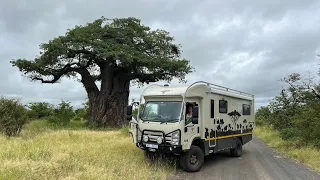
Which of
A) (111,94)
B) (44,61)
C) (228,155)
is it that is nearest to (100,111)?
(111,94)

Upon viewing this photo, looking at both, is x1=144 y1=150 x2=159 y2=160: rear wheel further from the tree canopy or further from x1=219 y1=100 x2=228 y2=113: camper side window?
the tree canopy

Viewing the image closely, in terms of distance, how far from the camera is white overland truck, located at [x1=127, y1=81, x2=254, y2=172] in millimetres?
10453

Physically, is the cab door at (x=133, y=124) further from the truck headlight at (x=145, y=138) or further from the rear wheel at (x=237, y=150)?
the rear wheel at (x=237, y=150)

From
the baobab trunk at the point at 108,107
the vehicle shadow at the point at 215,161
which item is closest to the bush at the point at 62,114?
the baobab trunk at the point at 108,107

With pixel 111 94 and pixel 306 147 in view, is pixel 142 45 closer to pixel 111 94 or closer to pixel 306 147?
pixel 111 94

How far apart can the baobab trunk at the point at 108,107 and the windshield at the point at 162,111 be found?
1839 cm

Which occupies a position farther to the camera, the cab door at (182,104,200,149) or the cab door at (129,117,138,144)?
the cab door at (129,117,138,144)

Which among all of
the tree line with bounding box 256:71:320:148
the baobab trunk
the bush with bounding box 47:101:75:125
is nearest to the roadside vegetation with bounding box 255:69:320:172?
the tree line with bounding box 256:71:320:148

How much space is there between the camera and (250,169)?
11539 mm

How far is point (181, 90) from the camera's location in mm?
11148

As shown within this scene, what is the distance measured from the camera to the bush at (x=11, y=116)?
705 inches

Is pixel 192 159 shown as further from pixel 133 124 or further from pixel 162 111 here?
pixel 133 124

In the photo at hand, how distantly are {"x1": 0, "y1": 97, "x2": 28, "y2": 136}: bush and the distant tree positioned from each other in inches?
314

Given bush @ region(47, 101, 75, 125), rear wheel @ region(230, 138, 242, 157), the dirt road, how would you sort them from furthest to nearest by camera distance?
bush @ region(47, 101, 75, 125)
rear wheel @ region(230, 138, 242, 157)
the dirt road
